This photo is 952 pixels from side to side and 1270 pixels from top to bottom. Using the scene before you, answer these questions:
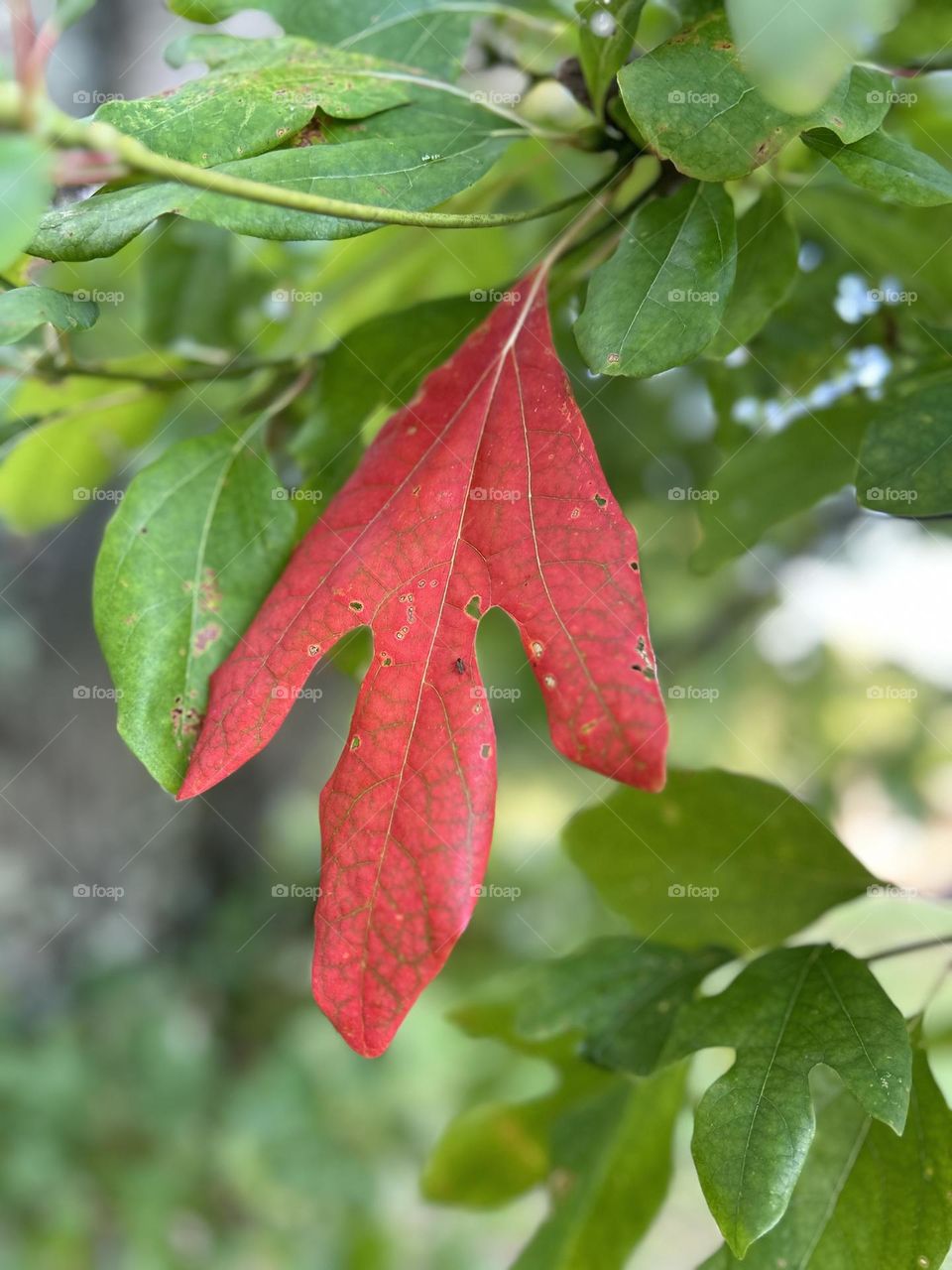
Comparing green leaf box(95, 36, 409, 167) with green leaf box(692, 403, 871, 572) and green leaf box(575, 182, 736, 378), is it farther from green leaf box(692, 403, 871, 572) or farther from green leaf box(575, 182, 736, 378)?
green leaf box(692, 403, 871, 572)

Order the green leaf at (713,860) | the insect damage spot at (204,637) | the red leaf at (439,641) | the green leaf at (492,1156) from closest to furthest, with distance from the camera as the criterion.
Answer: the red leaf at (439,641)
the insect damage spot at (204,637)
the green leaf at (713,860)
the green leaf at (492,1156)

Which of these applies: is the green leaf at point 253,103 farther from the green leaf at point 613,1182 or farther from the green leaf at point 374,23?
the green leaf at point 613,1182

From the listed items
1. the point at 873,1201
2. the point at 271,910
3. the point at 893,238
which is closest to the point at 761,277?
the point at 893,238

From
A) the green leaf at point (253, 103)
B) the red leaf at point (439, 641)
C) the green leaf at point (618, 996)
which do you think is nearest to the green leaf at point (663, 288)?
the red leaf at point (439, 641)

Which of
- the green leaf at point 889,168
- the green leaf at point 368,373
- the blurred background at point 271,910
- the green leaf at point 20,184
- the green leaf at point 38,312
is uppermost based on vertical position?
the green leaf at point 20,184

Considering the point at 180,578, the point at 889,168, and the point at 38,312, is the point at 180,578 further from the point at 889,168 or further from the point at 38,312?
the point at 889,168

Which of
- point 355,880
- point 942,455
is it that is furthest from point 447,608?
point 942,455

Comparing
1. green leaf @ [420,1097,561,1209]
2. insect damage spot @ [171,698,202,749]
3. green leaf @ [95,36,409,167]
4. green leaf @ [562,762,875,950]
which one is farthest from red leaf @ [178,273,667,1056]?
green leaf @ [420,1097,561,1209]
